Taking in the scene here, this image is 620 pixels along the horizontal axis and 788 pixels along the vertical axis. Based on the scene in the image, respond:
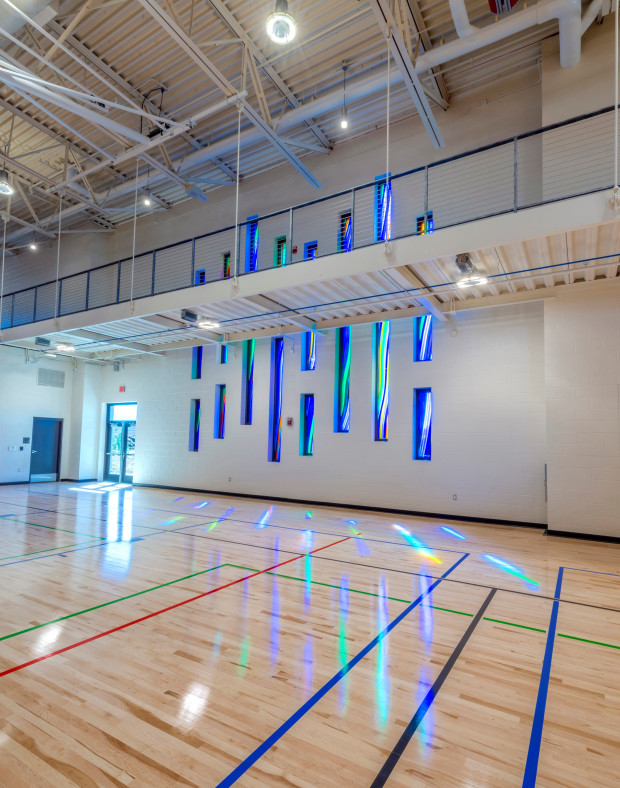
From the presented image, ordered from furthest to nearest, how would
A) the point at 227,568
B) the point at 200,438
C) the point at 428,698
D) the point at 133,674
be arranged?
the point at 200,438, the point at 227,568, the point at 133,674, the point at 428,698

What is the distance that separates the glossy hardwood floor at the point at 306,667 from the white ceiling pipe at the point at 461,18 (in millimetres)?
8466

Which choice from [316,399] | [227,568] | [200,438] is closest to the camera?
[227,568]

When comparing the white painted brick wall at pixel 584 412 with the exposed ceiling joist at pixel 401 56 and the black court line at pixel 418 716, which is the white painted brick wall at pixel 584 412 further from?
the black court line at pixel 418 716

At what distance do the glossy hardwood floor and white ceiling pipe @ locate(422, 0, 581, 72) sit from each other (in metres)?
8.47

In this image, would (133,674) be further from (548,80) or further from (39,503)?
(548,80)

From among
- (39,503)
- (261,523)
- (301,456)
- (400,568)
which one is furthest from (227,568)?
(39,503)

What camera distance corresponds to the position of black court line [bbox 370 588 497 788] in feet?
7.61

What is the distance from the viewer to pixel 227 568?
598 centimetres

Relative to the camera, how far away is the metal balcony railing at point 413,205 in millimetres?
8180

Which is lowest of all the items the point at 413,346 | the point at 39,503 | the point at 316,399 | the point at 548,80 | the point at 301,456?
the point at 39,503

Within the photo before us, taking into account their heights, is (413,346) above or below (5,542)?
above

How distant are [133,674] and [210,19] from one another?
33.4 feet

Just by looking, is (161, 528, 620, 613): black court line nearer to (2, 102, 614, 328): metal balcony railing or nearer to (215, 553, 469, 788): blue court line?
(215, 553, 469, 788): blue court line

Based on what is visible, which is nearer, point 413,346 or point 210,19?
point 210,19
